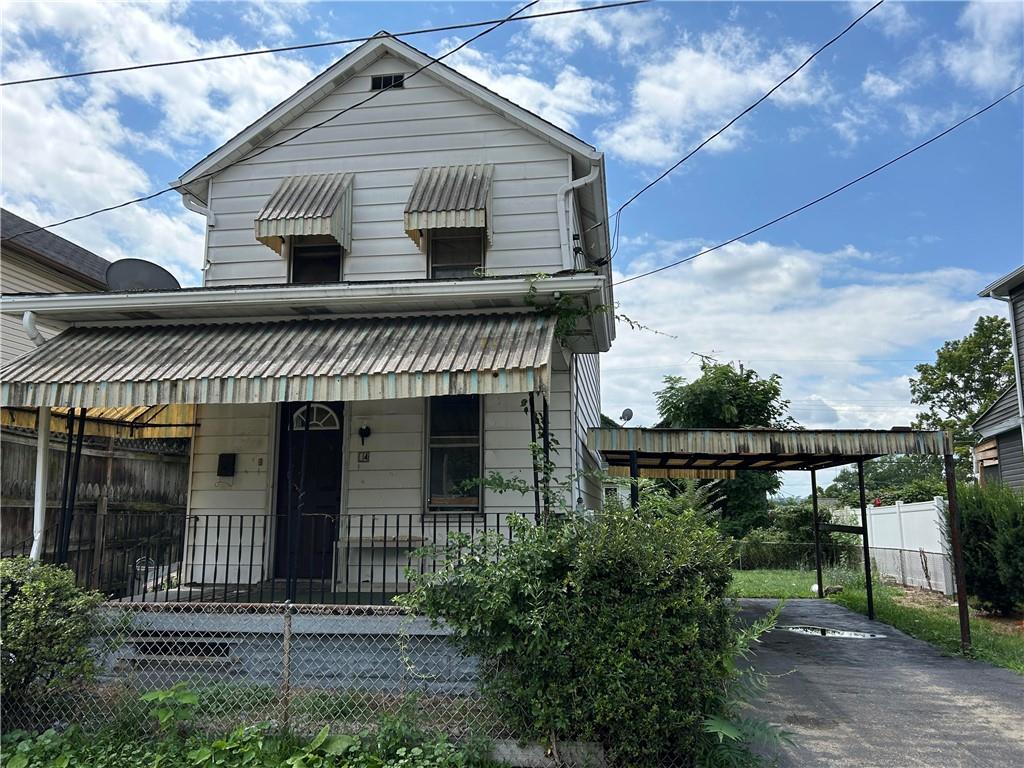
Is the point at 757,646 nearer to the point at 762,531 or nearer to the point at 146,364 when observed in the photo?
the point at 146,364

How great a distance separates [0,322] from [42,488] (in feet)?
29.8

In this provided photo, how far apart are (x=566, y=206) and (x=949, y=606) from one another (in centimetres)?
1006

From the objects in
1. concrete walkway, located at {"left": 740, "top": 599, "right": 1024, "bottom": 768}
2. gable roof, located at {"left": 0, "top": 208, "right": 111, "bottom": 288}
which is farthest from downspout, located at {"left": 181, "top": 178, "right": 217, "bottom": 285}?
concrete walkway, located at {"left": 740, "top": 599, "right": 1024, "bottom": 768}

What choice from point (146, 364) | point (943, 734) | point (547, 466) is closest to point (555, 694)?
point (547, 466)

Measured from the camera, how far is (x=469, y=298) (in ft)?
23.1

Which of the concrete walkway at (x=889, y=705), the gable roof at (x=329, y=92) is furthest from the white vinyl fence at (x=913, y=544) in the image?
the gable roof at (x=329, y=92)

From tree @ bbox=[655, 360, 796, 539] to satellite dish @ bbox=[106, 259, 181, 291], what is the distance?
17.0 meters

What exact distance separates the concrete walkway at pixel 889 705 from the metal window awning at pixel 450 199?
603 cm

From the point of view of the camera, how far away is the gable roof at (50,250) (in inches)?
556

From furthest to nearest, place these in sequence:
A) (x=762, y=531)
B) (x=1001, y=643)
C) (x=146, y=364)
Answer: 1. (x=762, y=531)
2. (x=1001, y=643)
3. (x=146, y=364)

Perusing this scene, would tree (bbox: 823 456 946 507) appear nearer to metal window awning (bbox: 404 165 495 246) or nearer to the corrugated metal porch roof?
the corrugated metal porch roof

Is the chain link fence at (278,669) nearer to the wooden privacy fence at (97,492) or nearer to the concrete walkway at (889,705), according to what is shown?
the concrete walkway at (889,705)

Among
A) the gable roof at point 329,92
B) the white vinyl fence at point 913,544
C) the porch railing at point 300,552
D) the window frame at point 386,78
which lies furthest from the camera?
the white vinyl fence at point 913,544

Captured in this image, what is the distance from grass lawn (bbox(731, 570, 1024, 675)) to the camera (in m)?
8.52
